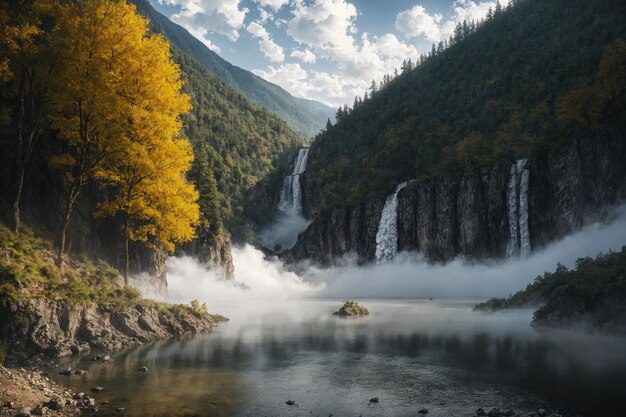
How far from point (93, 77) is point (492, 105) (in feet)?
303

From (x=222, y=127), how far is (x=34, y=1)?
12931cm

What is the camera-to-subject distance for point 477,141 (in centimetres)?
8312

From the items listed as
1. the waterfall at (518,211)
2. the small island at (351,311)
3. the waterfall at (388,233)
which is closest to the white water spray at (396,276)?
the waterfall at (518,211)

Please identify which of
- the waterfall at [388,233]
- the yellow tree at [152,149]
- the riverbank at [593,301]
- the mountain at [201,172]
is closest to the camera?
the yellow tree at [152,149]

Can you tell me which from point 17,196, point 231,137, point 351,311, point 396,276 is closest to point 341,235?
point 396,276

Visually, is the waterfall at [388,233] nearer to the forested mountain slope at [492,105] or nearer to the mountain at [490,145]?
the mountain at [490,145]

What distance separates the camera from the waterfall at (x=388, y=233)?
8188cm

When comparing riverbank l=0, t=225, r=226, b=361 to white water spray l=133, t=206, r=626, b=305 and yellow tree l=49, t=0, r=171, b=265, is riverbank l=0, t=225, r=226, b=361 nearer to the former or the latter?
yellow tree l=49, t=0, r=171, b=265

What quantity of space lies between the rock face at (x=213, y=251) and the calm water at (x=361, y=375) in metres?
48.7

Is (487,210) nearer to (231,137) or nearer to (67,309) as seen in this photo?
(67,309)

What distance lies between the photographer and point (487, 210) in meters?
71.3

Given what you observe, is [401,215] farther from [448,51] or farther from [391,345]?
[448,51]

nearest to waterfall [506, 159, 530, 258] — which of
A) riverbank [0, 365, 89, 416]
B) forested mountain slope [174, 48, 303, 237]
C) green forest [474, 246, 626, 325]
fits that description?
green forest [474, 246, 626, 325]

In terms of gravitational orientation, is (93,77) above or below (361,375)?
above
